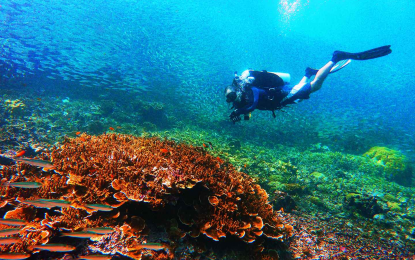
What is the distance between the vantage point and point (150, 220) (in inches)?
132

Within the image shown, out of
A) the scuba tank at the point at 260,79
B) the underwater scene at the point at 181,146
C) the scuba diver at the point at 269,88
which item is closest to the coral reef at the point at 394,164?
the underwater scene at the point at 181,146

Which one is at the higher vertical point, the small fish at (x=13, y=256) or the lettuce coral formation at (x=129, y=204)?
the lettuce coral formation at (x=129, y=204)

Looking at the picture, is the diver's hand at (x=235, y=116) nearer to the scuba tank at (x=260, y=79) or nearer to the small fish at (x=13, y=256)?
the scuba tank at (x=260, y=79)

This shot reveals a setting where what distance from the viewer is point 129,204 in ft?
11.0

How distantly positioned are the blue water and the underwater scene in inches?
10.2

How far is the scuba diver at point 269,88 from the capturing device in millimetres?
6134

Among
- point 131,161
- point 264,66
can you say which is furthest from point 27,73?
point 264,66

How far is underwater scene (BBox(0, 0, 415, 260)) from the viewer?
3.17 m

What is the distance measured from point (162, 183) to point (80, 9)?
36.6m

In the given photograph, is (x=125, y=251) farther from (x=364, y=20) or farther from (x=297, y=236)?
(x=364, y=20)

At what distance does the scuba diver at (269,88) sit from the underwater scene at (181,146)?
0.06 meters

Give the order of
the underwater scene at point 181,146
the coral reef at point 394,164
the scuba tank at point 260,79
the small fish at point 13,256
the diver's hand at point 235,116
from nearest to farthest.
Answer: the small fish at point 13,256 → the underwater scene at point 181,146 → the diver's hand at point 235,116 → the scuba tank at point 260,79 → the coral reef at point 394,164

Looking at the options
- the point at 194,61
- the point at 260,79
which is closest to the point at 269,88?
the point at 260,79

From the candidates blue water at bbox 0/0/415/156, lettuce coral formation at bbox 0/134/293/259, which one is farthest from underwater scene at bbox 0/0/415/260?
blue water at bbox 0/0/415/156
